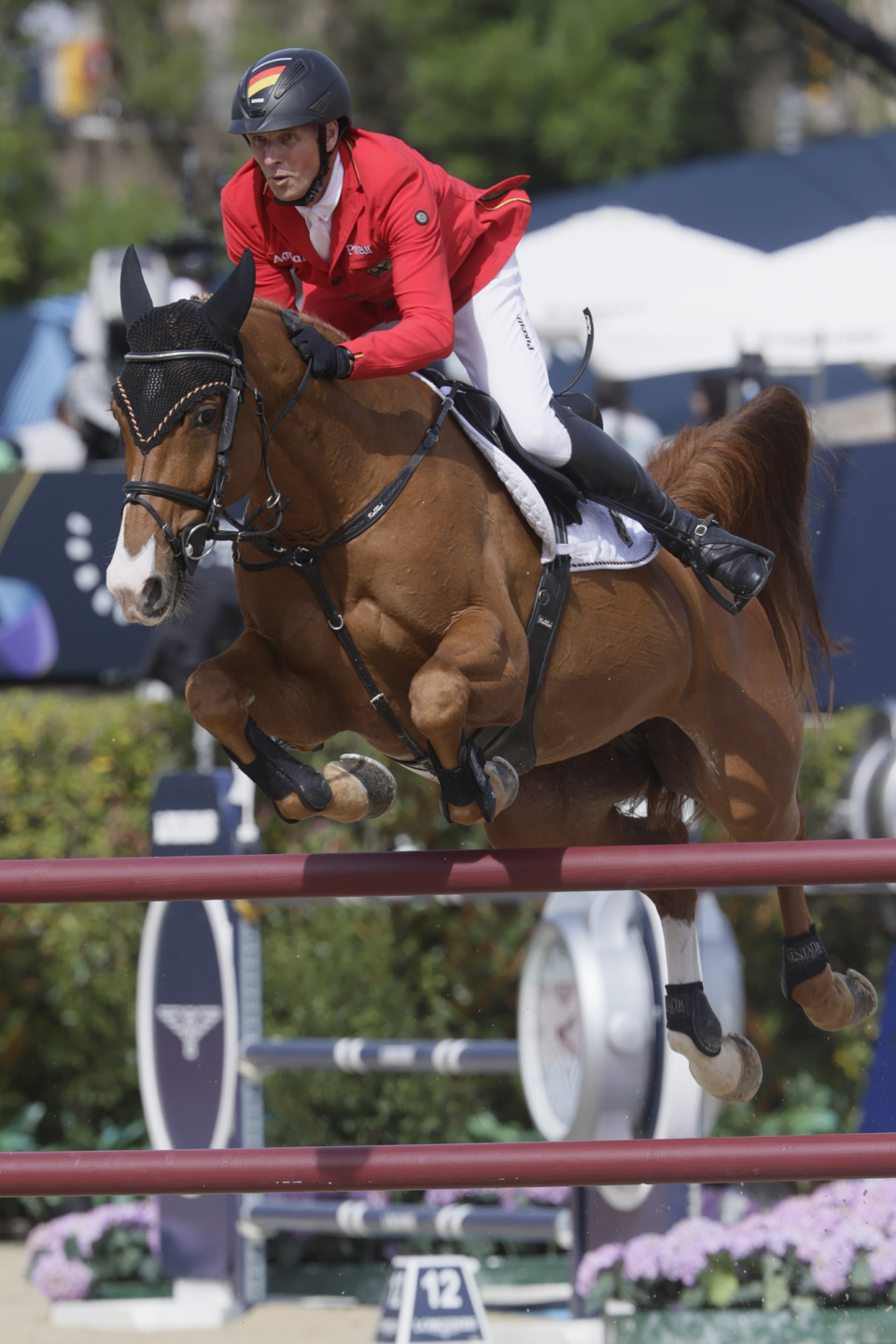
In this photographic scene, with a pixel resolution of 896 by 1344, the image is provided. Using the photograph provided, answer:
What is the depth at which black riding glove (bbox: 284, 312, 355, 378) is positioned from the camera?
2949 mm

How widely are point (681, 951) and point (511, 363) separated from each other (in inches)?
63.3

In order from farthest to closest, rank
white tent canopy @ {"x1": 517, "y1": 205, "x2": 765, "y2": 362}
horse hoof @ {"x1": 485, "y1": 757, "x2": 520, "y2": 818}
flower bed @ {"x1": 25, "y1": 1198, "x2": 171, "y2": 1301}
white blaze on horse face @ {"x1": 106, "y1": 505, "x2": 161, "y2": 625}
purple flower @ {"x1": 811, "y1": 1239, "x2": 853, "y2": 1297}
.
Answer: white tent canopy @ {"x1": 517, "y1": 205, "x2": 765, "y2": 362}, flower bed @ {"x1": 25, "y1": 1198, "x2": 171, "y2": 1301}, purple flower @ {"x1": 811, "y1": 1239, "x2": 853, "y2": 1297}, horse hoof @ {"x1": 485, "y1": 757, "x2": 520, "y2": 818}, white blaze on horse face @ {"x1": 106, "y1": 505, "x2": 161, "y2": 625}

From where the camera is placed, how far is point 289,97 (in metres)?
2.92

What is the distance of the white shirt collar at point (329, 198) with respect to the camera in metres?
3.04

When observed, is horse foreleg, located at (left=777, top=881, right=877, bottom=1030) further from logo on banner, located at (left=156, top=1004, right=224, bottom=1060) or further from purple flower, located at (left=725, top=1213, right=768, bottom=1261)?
logo on banner, located at (left=156, top=1004, right=224, bottom=1060)

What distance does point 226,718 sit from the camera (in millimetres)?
3061

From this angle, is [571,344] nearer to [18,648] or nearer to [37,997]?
[18,648]

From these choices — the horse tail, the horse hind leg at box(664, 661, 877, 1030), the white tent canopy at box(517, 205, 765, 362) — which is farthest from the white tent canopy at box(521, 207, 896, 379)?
the horse hind leg at box(664, 661, 877, 1030)

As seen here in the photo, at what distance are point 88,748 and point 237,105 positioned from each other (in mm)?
3646

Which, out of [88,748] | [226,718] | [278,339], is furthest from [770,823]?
[88,748]

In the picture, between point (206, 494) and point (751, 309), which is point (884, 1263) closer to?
point (206, 494)

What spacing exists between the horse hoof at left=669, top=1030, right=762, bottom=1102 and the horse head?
1837mm

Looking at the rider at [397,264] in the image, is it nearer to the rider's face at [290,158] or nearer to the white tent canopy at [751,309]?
the rider's face at [290,158]

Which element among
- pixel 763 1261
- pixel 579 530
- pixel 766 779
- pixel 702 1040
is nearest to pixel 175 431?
pixel 579 530
